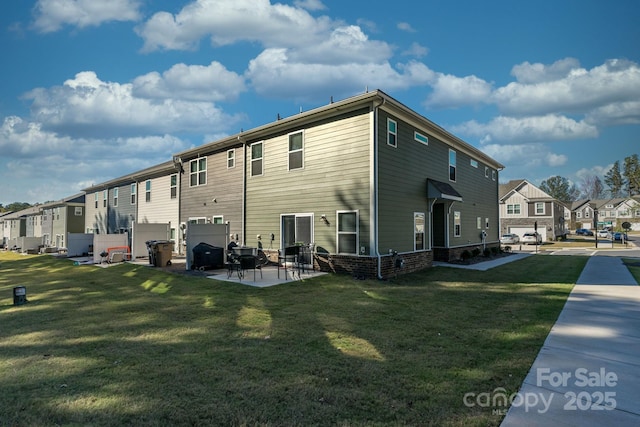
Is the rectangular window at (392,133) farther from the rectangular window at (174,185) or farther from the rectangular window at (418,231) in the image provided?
the rectangular window at (174,185)

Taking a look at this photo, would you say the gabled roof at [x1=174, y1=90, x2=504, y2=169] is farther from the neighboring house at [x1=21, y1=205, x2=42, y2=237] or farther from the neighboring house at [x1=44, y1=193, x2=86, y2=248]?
the neighboring house at [x1=21, y1=205, x2=42, y2=237]

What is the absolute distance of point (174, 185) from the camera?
64.6 feet

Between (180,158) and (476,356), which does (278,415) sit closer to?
(476,356)

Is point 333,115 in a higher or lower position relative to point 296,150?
higher

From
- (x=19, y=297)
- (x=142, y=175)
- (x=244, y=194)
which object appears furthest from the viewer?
(x=142, y=175)

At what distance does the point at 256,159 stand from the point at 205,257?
4875 mm

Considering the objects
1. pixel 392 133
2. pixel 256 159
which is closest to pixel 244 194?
pixel 256 159

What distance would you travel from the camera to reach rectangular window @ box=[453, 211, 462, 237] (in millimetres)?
15833

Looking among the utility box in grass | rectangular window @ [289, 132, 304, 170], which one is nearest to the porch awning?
rectangular window @ [289, 132, 304, 170]

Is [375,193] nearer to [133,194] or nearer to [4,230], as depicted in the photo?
[133,194]

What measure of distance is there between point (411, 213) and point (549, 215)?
34342 mm

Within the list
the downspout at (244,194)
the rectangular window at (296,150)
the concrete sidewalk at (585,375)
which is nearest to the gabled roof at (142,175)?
the downspout at (244,194)

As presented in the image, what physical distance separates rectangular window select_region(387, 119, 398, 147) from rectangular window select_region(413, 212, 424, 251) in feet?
10.2

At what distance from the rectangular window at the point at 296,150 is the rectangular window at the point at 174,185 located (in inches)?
394
